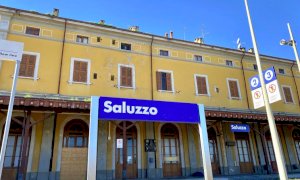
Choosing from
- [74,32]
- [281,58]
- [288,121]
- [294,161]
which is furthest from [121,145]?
[281,58]

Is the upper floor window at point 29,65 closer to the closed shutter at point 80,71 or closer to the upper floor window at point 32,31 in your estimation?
the upper floor window at point 32,31

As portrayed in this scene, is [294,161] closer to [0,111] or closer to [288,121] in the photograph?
[288,121]

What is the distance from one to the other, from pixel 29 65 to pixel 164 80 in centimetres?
776

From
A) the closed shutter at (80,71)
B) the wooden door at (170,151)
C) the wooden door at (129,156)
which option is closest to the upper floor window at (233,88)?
the wooden door at (170,151)

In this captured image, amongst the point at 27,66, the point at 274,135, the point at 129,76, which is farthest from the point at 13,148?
the point at 274,135

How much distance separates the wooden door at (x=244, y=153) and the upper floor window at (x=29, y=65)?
12.9 meters

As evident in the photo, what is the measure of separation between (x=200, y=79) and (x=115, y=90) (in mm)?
6001

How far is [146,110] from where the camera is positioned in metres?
8.54

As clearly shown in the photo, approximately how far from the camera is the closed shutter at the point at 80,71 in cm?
1389

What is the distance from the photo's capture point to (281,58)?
67.0 feet

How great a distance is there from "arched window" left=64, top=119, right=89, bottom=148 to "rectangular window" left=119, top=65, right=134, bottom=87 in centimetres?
322

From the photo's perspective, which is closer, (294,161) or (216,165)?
(216,165)

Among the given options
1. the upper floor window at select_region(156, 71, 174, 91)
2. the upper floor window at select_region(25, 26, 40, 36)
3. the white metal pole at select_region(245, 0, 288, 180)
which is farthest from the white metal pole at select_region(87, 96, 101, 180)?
the upper floor window at select_region(25, 26, 40, 36)

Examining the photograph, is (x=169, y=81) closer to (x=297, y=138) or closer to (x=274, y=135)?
(x=274, y=135)
